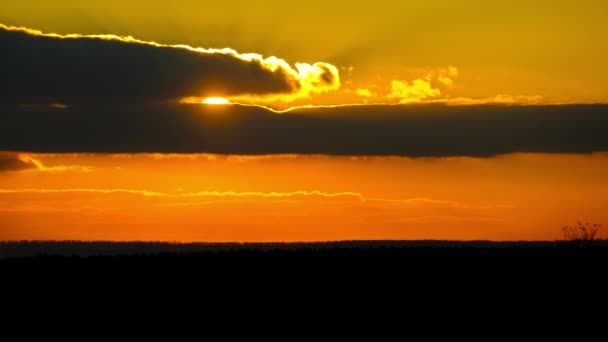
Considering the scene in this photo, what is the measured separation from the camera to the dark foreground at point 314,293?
4072 centimetres

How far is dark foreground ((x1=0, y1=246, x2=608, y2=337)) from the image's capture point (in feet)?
134

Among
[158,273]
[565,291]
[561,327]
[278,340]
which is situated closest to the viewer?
[278,340]

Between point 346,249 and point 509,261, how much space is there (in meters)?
9.58

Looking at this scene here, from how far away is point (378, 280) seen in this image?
5138cm

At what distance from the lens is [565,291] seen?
48.7 metres

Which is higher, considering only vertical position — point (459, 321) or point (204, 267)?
point (204, 267)

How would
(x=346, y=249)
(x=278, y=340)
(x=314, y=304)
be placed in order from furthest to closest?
(x=346, y=249) < (x=314, y=304) < (x=278, y=340)

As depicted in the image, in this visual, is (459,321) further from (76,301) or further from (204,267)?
(204,267)

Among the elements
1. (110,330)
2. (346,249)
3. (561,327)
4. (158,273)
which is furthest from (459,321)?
(346,249)

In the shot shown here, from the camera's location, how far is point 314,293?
1891 inches

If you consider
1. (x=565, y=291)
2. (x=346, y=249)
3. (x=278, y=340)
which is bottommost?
(x=278, y=340)

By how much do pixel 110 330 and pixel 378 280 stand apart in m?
14.4

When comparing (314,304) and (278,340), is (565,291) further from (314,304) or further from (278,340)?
(278,340)

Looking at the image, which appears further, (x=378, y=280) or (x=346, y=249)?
(x=346, y=249)
